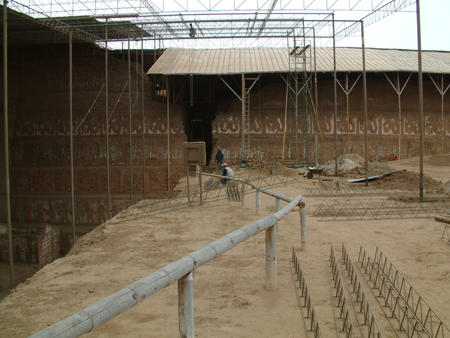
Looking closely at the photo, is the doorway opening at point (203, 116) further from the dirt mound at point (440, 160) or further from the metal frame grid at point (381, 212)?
the metal frame grid at point (381, 212)

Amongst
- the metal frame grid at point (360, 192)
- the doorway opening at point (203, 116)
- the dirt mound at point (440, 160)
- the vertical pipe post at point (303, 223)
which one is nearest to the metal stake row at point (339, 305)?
the vertical pipe post at point (303, 223)

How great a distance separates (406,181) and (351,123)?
33.4 ft

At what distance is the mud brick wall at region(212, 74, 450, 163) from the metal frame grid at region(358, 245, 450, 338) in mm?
19525

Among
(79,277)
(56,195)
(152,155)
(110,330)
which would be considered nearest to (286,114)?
(152,155)

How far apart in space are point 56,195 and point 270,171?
47.8ft

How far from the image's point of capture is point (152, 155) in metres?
24.9

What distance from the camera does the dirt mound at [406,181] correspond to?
1508 centimetres

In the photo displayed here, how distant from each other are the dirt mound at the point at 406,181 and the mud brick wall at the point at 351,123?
25.6ft

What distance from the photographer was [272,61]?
25.5m

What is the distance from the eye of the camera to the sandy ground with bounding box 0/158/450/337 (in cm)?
381

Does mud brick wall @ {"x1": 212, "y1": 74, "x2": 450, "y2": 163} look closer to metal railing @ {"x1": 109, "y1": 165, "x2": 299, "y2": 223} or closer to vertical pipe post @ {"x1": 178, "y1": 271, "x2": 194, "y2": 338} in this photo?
metal railing @ {"x1": 109, "y1": 165, "x2": 299, "y2": 223}

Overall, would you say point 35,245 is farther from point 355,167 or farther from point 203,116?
point 355,167

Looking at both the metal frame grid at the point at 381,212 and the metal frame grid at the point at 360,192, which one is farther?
the metal frame grid at the point at 360,192

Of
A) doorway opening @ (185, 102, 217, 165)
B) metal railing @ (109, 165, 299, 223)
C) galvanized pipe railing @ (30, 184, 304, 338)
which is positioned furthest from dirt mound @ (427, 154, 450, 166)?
galvanized pipe railing @ (30, 184, 304, 338)
